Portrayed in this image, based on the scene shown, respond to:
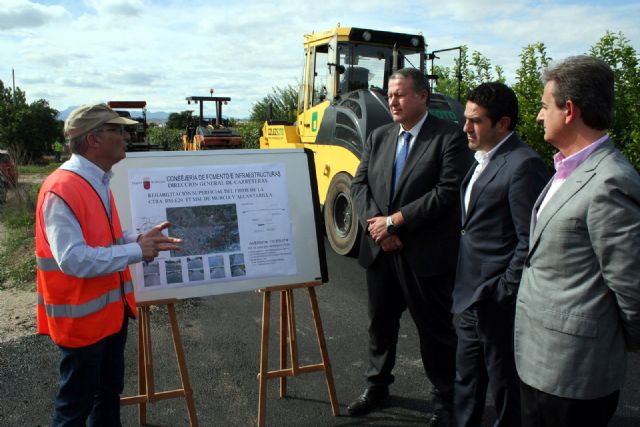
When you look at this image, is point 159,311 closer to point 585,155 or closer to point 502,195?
point 502,195

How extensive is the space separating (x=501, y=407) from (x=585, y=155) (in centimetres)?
143

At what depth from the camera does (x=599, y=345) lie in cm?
177

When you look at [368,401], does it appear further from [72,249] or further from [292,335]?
[72,249]

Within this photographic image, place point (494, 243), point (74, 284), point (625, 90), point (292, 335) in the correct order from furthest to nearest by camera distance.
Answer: point (625, 90) < point (292, 335) < point (494, 243) < point (74, 284)

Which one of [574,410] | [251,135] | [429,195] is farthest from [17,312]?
[251,135]

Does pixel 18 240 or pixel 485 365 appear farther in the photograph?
pixel 18 240

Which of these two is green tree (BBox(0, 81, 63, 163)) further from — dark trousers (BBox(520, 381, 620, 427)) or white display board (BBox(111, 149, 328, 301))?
dark trousers (BBox(520, 381, 620, 427))

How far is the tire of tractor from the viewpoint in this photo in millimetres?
7023

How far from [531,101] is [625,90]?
4.31ft

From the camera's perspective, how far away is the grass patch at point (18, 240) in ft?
21.2

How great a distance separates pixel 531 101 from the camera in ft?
26.9

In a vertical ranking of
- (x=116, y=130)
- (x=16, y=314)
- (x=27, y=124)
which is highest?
(x=27, y=124)

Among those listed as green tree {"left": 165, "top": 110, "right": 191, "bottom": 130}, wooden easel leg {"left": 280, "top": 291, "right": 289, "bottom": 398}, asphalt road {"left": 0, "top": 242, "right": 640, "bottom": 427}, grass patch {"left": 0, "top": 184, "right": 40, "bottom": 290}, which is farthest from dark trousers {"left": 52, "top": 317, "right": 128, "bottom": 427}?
green tree {"left": 165, "top": 110, "right": 191, "bottom": 130}

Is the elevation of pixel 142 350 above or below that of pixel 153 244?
below
